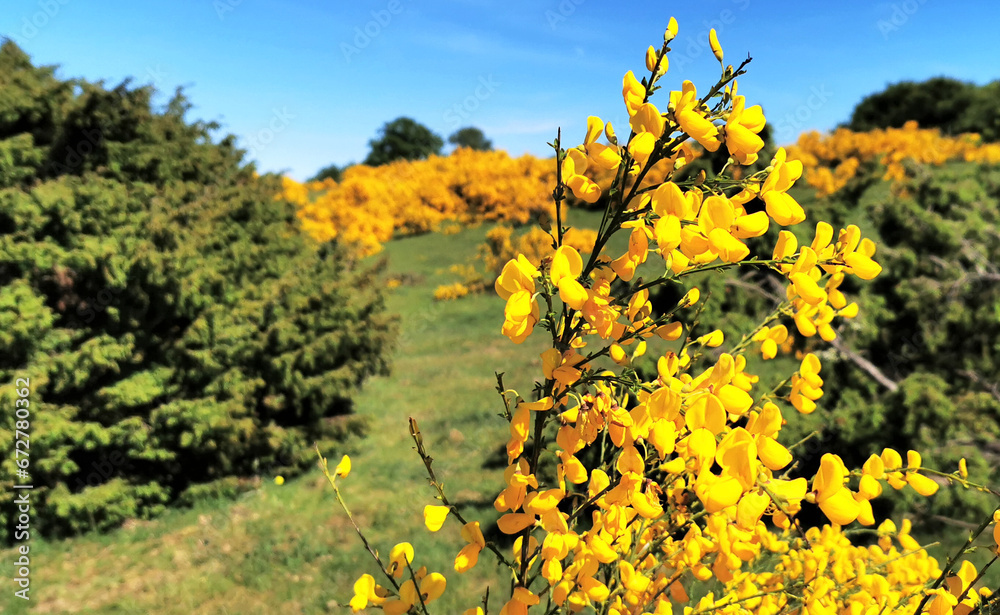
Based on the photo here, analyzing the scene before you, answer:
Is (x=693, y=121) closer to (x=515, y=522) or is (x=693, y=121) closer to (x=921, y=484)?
(x=515, y=522)

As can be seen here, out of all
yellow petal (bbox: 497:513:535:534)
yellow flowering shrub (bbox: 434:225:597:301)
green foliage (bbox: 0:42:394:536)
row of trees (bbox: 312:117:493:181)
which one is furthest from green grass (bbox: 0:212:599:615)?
row of trees (bbox: 312:117:493:181)

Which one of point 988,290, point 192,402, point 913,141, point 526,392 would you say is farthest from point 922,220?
point 913,141

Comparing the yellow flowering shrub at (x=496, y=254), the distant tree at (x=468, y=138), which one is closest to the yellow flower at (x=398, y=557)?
the yellow flowering shrub at (x=496, y=254)

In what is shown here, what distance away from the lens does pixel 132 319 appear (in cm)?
509

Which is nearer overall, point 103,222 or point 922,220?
point 103,222

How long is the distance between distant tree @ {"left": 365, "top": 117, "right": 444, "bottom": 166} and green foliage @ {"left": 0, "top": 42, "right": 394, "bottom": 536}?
1386 inches

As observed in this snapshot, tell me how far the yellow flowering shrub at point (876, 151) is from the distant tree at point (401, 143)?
82.9ft

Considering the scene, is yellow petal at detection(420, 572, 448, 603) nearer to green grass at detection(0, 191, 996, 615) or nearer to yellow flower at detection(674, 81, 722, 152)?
yellow flower at detection(674, 81, 722, 152)

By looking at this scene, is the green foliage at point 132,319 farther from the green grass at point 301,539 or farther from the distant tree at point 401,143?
the distant tree at point 401,143

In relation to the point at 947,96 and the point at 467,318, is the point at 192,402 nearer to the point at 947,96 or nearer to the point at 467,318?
the point at 467,318

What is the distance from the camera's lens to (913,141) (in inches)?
813

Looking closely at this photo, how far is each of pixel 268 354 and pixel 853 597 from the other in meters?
5.51

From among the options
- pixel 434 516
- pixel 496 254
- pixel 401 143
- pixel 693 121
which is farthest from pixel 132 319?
pixel 401 143

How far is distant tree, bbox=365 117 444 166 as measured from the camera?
40.2 m
